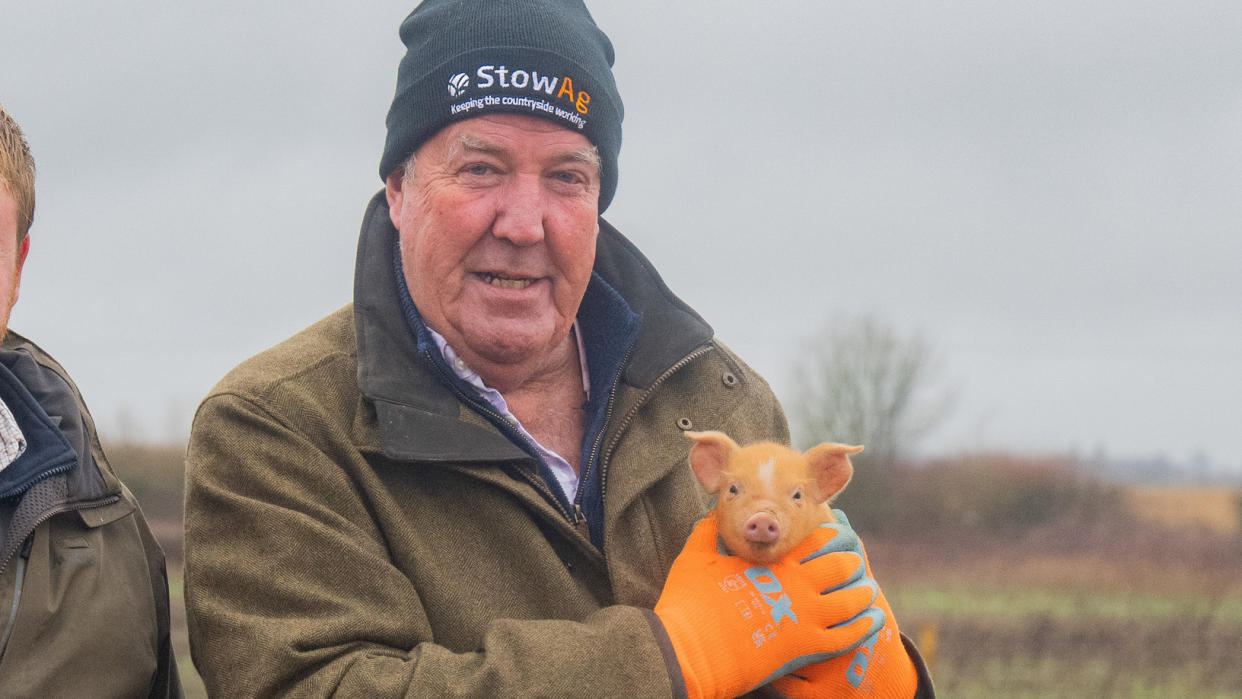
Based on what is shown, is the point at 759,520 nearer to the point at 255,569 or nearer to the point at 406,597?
the point at 406,597

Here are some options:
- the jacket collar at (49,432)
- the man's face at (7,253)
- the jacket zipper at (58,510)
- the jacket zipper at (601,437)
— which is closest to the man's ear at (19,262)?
the man's face at (7,253)

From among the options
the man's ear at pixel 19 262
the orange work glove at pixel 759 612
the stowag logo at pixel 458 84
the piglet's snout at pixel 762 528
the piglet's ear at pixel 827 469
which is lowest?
the orange work glove at pixel 759 612

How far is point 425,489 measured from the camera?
10.9ft

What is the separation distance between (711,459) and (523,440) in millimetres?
553

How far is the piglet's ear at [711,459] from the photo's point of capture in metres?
3.40

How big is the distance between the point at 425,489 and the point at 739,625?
916 millimetres

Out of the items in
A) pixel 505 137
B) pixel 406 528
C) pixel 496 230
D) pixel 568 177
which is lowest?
pixel 406 528

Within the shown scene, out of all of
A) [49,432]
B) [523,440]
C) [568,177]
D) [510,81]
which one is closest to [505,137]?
[510,81]

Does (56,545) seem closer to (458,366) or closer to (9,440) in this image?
(9,440)

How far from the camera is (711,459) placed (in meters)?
3.42

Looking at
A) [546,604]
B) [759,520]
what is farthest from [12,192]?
[759,520]

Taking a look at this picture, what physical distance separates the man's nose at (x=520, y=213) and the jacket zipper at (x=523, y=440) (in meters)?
0.43

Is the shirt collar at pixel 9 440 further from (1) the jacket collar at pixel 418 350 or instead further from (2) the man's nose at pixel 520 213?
(2) the man's nose at pixel 520 213

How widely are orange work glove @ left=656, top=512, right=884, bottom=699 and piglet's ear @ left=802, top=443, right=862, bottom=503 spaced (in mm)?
119
